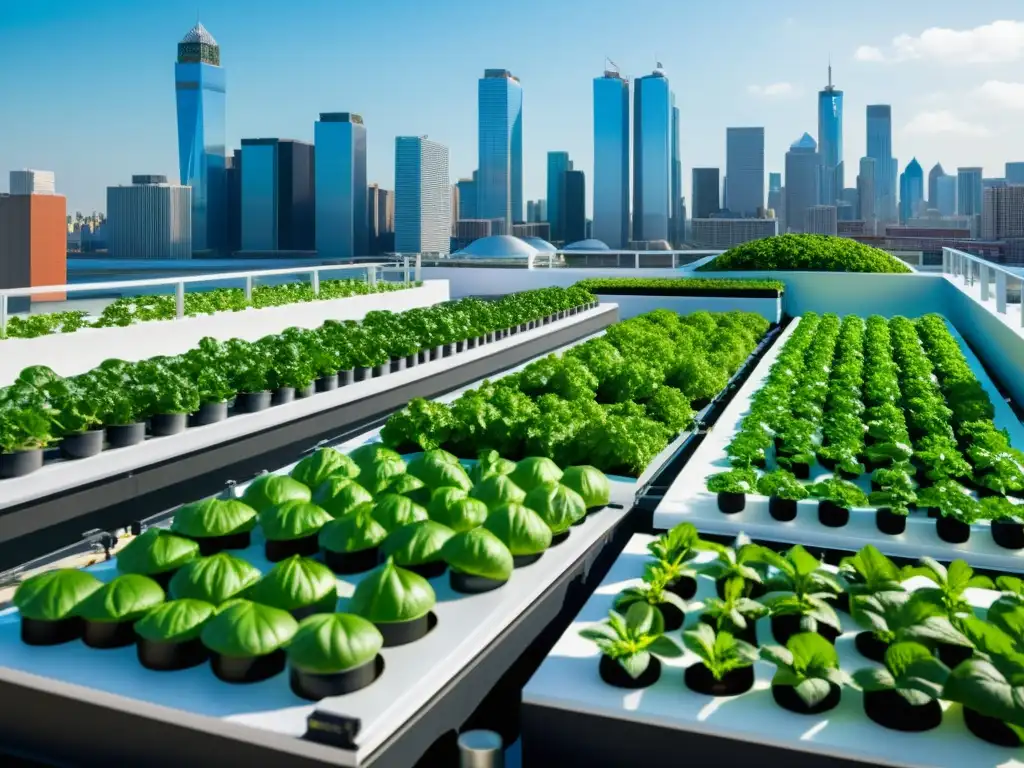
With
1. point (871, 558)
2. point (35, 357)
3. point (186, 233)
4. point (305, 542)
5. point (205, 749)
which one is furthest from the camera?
point (186, 233)

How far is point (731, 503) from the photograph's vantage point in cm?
545

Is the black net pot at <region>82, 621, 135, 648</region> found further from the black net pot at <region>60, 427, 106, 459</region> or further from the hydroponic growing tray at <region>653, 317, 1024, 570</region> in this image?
the black net pot at <region>60, 427, 106, 459</region>

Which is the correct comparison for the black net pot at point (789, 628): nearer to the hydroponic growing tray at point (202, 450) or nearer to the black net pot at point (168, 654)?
the black net pot at point (168, 654)

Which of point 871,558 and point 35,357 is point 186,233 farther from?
point 871,558

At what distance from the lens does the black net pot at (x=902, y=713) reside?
10.4ft

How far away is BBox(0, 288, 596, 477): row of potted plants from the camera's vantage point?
6703 millimetres

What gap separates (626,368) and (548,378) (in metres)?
0.69

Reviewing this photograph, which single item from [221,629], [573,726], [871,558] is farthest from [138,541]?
[871,558]

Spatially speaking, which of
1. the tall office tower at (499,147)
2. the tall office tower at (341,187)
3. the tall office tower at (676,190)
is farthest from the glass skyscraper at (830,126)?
the tall office tower at (341,187)

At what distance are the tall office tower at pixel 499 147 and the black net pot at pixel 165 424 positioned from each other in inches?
5506

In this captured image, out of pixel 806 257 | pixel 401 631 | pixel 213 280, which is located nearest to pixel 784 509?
pixel 401 631

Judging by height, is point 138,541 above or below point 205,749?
above

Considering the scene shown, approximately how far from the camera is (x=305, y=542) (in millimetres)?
4688

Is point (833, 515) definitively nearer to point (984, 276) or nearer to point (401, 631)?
point (401, 631)
